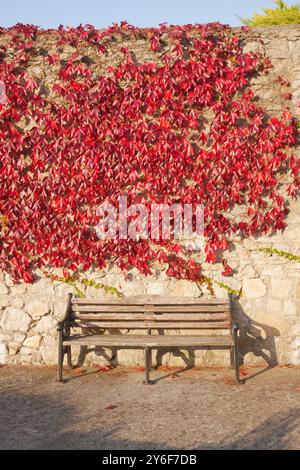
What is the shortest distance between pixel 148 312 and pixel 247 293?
Result: 44.3 inches

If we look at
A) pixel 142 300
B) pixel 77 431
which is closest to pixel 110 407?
pixel 77 431

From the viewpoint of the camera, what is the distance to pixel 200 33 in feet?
18.7

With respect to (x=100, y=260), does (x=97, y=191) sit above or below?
above

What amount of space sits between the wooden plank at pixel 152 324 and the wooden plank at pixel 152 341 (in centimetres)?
19

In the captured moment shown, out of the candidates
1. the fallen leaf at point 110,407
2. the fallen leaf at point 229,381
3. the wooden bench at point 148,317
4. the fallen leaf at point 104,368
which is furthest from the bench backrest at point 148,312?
the fallen leaf at point 110,407

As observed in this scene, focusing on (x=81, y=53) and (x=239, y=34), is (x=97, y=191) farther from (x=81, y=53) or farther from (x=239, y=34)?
(x=239, y=34)

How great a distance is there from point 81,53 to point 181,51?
3.79ft

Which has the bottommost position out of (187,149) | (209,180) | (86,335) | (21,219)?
(86,335)

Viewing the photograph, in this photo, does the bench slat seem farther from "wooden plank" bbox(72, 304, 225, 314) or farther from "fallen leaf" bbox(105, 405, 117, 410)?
"fallen leaf" bbox(105, 405, 117, 410)

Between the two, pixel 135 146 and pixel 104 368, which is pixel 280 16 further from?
pixel 104 368

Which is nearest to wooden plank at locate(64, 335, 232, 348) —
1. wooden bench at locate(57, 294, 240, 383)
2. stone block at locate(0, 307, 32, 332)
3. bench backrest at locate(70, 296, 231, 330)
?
wooden bench at locate(57, 294, 240, 383)

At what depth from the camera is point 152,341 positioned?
496 centimetres

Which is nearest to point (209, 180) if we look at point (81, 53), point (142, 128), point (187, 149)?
point (187, 149)

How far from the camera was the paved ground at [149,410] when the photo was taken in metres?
3.50
